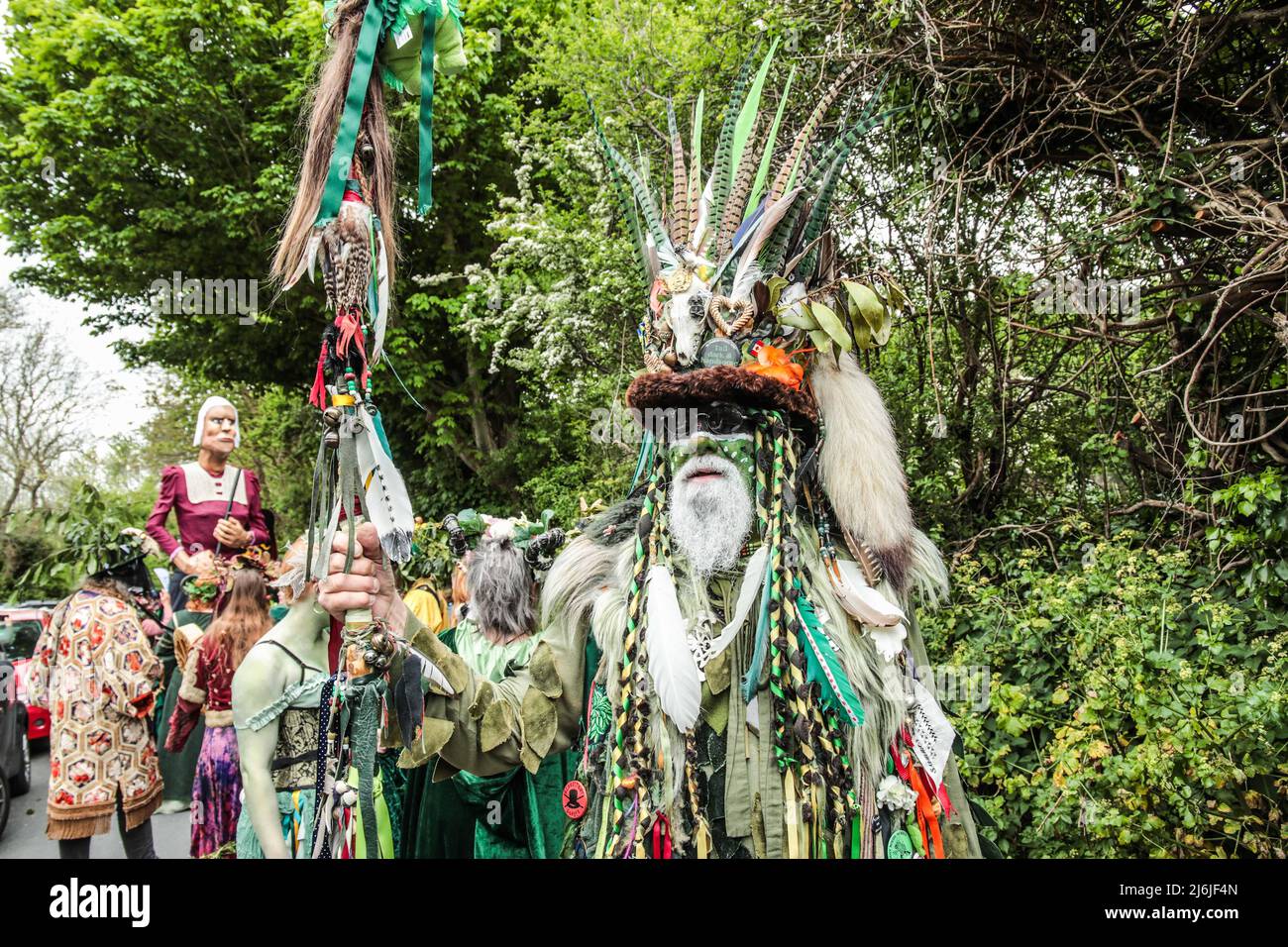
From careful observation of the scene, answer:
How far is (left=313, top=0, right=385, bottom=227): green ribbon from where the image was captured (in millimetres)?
1536

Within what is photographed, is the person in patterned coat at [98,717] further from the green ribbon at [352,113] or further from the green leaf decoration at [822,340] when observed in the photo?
the green leaf decoration at [822,340]

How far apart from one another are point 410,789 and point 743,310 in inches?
83.8

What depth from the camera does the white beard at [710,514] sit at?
2113 mm

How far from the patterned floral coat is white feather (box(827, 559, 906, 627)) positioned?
10.8ft

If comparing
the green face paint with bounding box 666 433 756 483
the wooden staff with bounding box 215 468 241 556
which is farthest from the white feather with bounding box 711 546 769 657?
the wooden staff with bounding box 215 468 241 556

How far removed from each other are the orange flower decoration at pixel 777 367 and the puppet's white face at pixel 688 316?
0.17 meters

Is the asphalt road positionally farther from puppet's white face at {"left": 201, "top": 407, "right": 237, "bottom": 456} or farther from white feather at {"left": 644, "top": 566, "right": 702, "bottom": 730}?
white feather at {"left": 644, "top": 566, "right": 702, "bottom": 730}

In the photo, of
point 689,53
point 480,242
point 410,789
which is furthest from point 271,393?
point 410,789

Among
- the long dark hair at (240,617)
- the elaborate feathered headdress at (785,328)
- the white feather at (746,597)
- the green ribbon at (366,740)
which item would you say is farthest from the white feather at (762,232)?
the long dark hair at (240,617)

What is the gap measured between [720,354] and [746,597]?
25.5 inches

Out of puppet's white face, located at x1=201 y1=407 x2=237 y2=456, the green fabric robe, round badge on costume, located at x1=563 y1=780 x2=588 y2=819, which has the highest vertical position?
puppet's white face, located at x1=201 y1=407 x2=237 y2=456

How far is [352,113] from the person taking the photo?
5.12 ft
